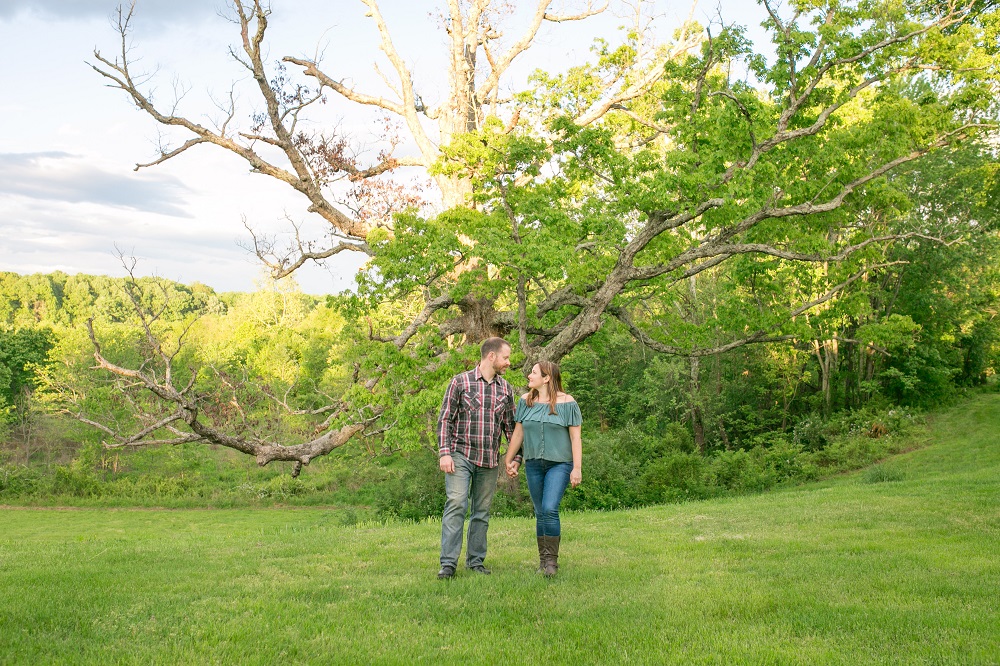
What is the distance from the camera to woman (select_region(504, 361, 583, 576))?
645cm

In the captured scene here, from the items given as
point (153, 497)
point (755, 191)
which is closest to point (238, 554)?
point (755, 191)

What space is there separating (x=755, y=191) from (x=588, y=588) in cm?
1059

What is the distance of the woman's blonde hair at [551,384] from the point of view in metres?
6.57

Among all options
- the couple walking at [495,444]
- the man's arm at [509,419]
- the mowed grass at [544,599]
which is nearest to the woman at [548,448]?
the couple walking at [495,444]

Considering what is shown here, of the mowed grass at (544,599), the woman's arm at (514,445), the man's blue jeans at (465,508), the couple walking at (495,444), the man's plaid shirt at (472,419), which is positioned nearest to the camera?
the mowed grass at (544,599)

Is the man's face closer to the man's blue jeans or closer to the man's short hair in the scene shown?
the man's short hair

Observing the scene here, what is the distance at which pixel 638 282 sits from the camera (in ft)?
55.5

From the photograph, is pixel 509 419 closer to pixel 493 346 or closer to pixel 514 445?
pixel 514 445

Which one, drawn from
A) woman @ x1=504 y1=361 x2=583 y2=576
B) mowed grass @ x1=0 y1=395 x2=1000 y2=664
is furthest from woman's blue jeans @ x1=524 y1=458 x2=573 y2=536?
mowed grass @ x1=0 y1=395 x2=1000 y2=664

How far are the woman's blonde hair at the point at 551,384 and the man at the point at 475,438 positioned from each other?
265 mm

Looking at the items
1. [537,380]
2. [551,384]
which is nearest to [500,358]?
[537,380]

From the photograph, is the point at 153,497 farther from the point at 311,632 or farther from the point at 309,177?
the point at 311,632

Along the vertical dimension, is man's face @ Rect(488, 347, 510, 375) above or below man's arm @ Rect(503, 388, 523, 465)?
above

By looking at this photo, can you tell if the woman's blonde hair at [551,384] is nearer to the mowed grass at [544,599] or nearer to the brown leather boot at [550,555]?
the brown leather boot at [550,555]
